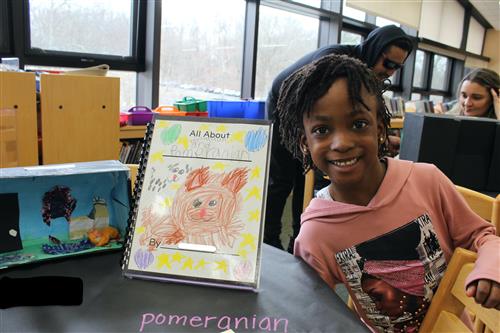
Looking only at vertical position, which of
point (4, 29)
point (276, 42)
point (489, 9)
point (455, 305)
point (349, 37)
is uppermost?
point (489, 9)

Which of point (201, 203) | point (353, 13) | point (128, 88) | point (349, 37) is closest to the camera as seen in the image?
point (201, 203)

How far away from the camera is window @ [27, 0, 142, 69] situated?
8.09ft

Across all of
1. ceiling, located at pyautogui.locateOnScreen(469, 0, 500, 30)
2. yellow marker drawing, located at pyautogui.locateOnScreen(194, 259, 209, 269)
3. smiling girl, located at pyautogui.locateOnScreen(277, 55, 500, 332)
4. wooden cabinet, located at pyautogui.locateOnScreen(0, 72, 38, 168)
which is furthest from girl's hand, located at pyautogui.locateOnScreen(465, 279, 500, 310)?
ceiling, located at pyautogui.locateOnScreen(469, 0, 500, 30)

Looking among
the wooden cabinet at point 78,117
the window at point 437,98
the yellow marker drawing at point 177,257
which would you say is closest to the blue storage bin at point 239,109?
the wooden cabinet at point 78,117

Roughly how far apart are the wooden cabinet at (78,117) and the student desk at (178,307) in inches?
47.9

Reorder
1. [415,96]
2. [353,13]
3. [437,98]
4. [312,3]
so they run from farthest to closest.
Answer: [437,98] < [415,96] < [353,13] < [312,3]

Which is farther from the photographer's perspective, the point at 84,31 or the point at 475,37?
the point at 475,37

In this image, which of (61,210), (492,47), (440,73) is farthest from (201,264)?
(492,47)

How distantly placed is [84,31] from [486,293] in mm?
2713

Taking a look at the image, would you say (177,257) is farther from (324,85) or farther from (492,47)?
(492,47)

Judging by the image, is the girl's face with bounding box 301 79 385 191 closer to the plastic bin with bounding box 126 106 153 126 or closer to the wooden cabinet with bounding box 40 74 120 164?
the wooden cabinet with bounding box 40 74 120 164

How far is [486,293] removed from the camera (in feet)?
2.17

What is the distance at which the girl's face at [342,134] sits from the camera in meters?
0.83

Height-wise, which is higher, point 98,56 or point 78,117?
point 98,56
